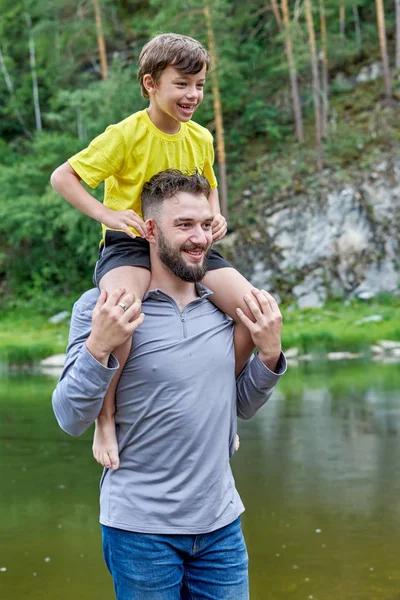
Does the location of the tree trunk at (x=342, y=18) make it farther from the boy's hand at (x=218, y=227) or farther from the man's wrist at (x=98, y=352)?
the man's wrist at (x=98, y=352)

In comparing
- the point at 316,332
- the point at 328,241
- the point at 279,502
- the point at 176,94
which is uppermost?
the point at 176,94

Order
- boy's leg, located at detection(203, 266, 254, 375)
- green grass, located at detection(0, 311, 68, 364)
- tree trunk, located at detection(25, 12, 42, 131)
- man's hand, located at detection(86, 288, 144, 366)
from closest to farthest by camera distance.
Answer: man's hand, located at detection(86, 288, 144, 366) → boy's leg, located at detection(203, 266, 254, 375) → green grass, located at detection(0, 311, 68, 364) → tree trunk, located at detection(25, 12, 42, 131)

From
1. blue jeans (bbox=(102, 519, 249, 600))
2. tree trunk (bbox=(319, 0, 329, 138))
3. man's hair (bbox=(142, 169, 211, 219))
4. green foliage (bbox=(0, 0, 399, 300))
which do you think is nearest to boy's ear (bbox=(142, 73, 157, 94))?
man's hair (bbox=(142, 169, 211, 219))

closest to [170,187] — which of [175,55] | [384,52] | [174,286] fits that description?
[174,286]

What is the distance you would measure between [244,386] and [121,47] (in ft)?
116

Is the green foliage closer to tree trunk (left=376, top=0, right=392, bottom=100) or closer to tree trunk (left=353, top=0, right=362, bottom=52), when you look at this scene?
tree trunk (left=353, top=0, right=362, bottom=52)

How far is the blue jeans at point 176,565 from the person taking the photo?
2518 millimetres

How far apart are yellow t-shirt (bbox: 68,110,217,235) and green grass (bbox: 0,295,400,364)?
1644cm

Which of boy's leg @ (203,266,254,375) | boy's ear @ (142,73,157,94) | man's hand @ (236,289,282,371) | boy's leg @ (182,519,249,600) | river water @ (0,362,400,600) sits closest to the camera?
boy's leg @ (182,519,249,600)

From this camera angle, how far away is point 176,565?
8.40 ft

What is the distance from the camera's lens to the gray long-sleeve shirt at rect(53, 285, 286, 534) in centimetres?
254

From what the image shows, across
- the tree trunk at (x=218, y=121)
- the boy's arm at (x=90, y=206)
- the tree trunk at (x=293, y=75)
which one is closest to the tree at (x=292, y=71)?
the tree trunk at (x=293, y=75)

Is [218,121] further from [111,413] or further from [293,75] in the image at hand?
[111,413]

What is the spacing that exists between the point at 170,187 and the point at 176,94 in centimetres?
67
